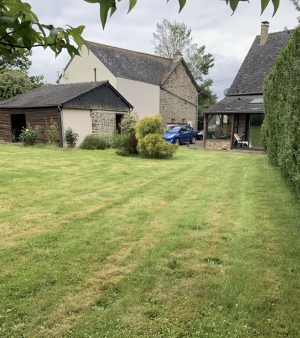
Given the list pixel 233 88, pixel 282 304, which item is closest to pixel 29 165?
pixel 282 304

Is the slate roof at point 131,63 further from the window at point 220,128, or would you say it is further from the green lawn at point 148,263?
the green lawn at point 148,263

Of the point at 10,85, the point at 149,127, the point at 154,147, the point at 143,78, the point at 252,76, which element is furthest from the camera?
the point at 10,85

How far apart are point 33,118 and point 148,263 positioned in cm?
1638

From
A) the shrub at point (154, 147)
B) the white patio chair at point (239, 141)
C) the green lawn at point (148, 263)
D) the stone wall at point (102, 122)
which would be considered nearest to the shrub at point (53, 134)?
the stone wall at point (102, 122)

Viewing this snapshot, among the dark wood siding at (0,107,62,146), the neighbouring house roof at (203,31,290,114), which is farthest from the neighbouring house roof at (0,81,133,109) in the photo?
the neighbouring house roof at (203,31,290,114)

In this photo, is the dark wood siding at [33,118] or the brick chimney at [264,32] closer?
the dark wood siding at [33,118]

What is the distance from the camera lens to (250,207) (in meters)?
4.99

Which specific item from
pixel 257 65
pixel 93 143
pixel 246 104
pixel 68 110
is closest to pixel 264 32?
pixel 257 65

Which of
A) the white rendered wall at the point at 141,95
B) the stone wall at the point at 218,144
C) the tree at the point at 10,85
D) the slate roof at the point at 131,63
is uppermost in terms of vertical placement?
the slate roof at the point at 131,63

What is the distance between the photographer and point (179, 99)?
2917 centimetres

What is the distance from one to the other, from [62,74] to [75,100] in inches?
426

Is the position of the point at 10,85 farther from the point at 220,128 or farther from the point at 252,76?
the point at 252,76

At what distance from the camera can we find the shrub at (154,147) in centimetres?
1145

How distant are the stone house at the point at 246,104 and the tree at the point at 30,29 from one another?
15779 millimetres
